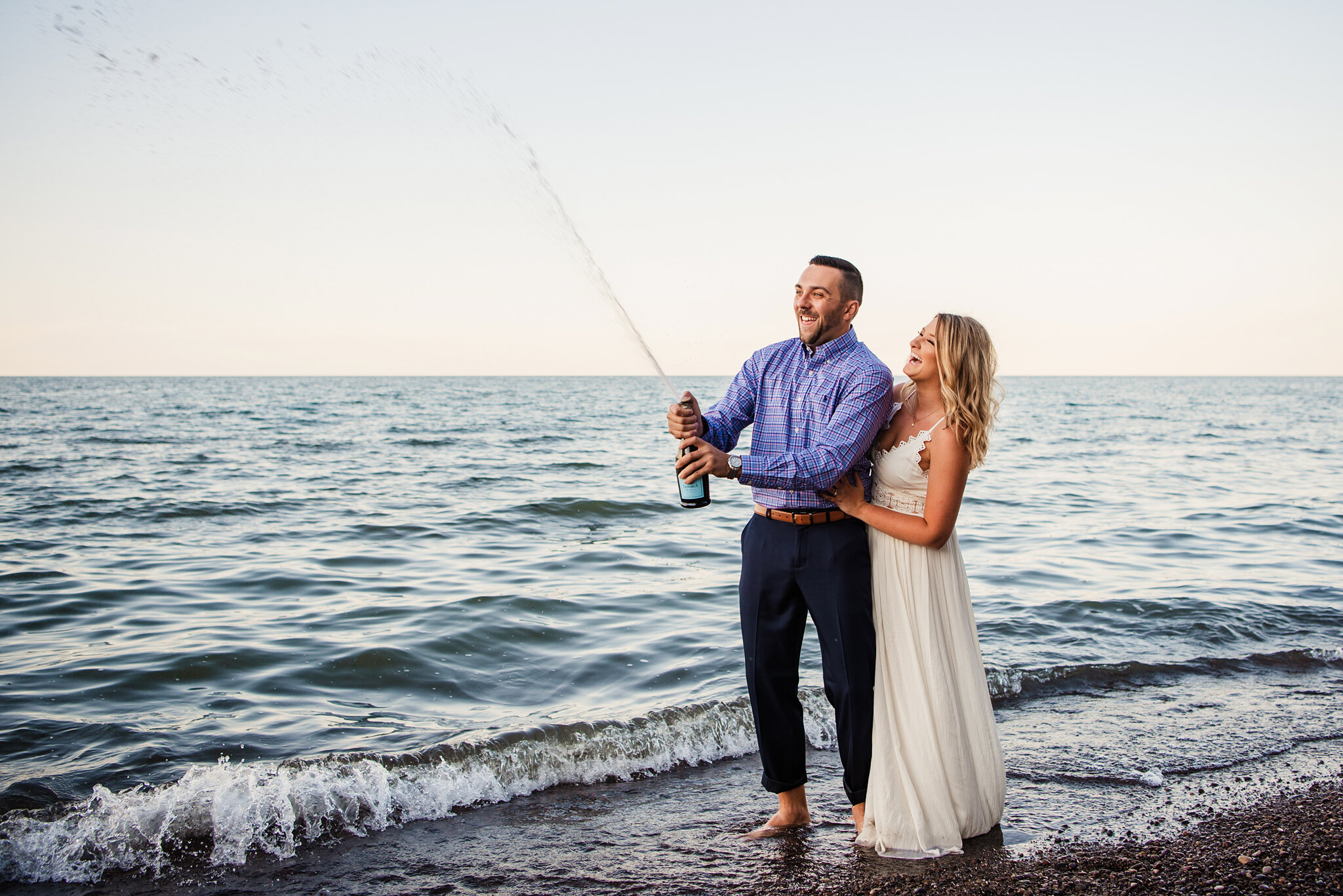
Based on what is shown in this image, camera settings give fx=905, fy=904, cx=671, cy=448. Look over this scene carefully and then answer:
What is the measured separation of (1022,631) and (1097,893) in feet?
14.6

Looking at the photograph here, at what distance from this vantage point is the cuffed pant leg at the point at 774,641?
3682 mm

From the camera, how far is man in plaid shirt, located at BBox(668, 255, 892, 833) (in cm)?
353

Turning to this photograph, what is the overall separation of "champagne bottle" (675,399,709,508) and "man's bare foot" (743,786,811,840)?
1.40 metres

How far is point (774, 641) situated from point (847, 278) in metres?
1.54

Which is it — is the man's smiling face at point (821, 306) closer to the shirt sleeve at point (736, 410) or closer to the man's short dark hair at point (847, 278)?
the man's short dark hair at point (847, 278)

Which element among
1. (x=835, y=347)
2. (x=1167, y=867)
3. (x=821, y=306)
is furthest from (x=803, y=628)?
(x=1167, y=867)

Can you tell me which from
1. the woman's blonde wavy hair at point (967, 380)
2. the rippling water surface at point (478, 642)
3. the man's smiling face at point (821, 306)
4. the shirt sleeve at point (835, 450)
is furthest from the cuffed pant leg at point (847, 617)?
the rippling water surface at point (478, 642)

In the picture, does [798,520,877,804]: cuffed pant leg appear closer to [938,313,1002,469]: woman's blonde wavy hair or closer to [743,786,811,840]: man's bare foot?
[743,786,811,840]: man's bare foot

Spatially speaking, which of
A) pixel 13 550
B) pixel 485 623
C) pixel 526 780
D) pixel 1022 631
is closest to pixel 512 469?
pixel 13 550

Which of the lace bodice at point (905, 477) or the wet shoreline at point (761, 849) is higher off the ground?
the lace bodice at point (905, 477)

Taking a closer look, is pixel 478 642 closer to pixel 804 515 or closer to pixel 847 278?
pixel 804 515

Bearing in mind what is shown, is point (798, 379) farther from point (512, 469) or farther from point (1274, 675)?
point (512, 469)

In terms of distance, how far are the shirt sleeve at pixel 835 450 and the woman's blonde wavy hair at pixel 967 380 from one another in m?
0.29

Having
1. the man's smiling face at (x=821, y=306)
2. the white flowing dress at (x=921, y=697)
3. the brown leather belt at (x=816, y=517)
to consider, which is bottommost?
the white flowing dress at (x=921, y=697)
